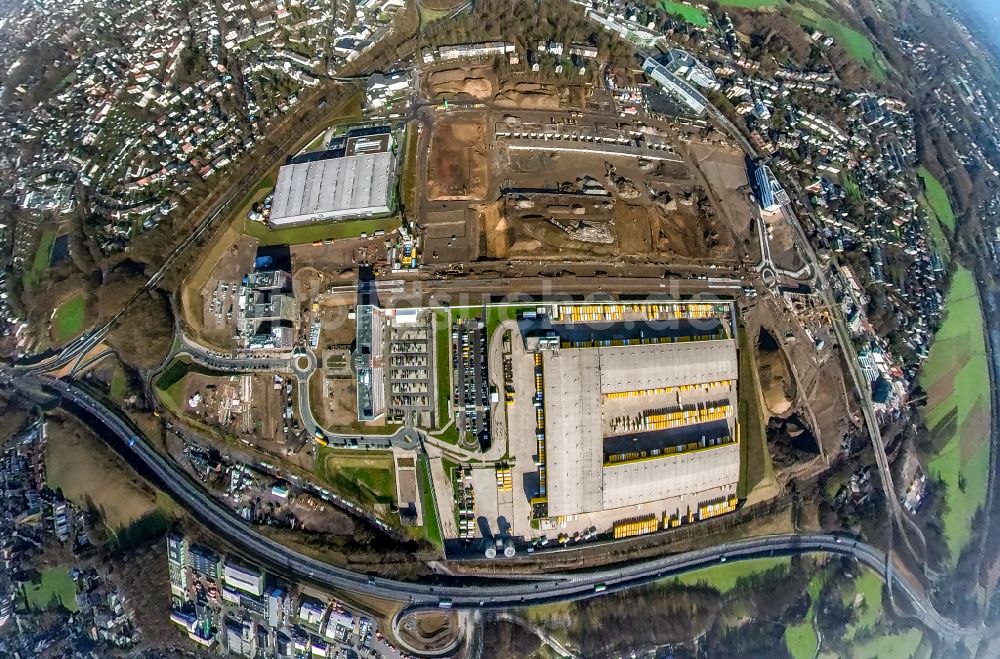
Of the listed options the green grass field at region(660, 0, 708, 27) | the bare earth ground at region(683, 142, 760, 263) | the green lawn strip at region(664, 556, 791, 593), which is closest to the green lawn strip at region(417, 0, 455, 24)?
the green grass field at region(660, 0, 708, 27)

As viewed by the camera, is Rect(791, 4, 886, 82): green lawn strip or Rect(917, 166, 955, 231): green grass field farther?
Rect(791, 4, 886, 82): green lawn strip

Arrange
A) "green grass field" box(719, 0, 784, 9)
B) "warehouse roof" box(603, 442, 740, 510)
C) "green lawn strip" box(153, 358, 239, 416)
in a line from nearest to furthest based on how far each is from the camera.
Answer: "warehouse roof" box(603, 442, 740, 510), "green lawn strip" box(153, 358, 239, 416), "green grass field" box(719, 0, 784, 9)

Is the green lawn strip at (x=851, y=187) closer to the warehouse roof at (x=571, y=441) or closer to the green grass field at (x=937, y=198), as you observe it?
the green grass field at (x=937, y=198)

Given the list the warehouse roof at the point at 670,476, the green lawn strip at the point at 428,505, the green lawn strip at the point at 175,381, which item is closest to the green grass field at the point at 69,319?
the green lawn strip at the point at 175,381

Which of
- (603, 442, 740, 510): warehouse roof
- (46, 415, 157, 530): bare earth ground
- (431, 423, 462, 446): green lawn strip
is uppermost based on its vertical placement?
(603, 442, 740, 510): warehouse roof

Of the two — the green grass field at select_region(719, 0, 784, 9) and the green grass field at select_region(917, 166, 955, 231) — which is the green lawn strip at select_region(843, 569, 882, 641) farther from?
the green grass field at select_region(719, 0, 784, 9)

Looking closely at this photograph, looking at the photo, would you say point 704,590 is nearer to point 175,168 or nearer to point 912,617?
point 912,617

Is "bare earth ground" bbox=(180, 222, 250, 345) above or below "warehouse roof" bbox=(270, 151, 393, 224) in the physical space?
below

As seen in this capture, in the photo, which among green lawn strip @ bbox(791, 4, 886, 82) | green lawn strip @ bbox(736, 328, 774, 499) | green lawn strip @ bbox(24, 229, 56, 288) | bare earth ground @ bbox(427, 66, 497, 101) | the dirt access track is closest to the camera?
green lawn strip @ bbox(736, 328, 774, 499)
